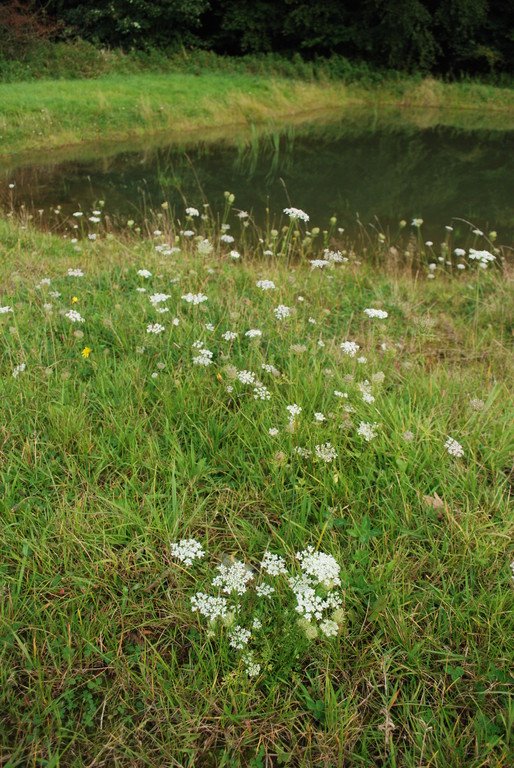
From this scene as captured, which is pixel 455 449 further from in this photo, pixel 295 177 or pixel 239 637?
pixel 295 177

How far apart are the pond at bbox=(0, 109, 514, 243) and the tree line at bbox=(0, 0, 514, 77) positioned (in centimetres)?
977

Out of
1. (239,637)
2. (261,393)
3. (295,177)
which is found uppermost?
(261,393)

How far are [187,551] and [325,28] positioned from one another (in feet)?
87.1

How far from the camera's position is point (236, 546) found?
1.88 m

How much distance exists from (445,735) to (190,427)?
4.57 ft

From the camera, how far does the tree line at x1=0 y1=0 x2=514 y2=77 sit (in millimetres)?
20484

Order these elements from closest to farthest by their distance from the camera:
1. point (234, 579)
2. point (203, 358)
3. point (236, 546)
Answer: point (234, 579), point (236, 546), point (203, 358)

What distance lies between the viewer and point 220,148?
12.1m

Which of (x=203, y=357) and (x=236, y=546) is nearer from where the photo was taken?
(x=236, y=546)

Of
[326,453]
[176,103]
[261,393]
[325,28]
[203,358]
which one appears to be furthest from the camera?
[325,28]

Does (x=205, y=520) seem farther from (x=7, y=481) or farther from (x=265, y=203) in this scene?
(x=265, y=203)

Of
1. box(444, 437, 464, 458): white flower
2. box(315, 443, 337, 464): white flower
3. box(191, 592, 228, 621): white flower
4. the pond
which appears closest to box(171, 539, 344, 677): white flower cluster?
box(191, 592, 228, 621): white flower

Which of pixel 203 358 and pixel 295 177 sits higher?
pixel 203 358

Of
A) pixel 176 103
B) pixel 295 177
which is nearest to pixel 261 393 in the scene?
pixel 295 177
